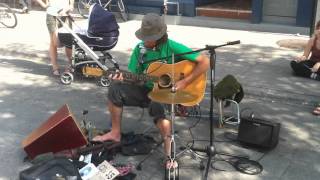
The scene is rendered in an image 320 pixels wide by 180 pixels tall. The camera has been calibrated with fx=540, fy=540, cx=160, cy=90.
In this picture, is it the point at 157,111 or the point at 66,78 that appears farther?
the point at 66,78

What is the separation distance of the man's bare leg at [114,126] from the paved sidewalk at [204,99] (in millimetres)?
291

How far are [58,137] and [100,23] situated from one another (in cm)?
275

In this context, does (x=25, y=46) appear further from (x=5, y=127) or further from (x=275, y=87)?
(x=275, y=87)

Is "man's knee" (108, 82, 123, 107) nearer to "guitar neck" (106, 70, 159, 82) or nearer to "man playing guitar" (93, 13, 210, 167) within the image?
"man playing guitar" (93, 13, 210, 167)

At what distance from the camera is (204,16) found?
39.2ft

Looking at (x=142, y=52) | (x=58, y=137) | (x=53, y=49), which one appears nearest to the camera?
(x=58, y=137)

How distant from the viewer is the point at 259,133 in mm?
5355

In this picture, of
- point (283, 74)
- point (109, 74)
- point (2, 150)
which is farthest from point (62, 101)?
point (283, 74)

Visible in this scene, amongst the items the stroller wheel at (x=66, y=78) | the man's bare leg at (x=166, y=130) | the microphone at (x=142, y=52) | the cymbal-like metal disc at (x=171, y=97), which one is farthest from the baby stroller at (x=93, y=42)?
the cymbal-like metal disc at (x=171, y=97)

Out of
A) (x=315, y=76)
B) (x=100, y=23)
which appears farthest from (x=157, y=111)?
(x=315, y=76)

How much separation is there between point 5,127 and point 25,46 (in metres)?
4.12

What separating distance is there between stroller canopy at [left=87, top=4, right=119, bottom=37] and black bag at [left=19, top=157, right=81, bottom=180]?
3.25 m

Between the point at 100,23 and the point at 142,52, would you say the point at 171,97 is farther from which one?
the point at 100,23

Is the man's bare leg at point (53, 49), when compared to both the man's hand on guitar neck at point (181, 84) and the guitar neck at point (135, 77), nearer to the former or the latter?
the guitar neck at point (135, 77)
